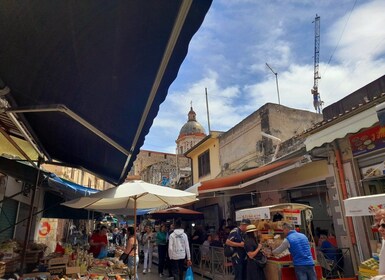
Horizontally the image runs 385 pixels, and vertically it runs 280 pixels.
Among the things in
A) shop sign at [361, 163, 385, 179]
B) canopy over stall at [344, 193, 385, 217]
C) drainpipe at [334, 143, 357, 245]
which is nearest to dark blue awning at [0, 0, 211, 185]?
canopy over stall at [344, 193, 385, 217]

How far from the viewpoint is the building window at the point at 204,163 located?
20280 mm

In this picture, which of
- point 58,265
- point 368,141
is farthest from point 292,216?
point 58,265

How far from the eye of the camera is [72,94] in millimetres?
3055

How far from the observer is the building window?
66.5 feet

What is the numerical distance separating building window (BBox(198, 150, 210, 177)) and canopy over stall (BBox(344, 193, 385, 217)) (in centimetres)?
1523

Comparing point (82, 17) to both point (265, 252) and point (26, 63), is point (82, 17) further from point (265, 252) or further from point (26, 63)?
point (265, 252)

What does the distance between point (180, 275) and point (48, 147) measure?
222 inches

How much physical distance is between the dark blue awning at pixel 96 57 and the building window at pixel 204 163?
16.4m

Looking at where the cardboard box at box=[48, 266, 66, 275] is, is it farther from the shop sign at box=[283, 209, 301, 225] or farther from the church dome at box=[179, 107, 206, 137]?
the church dome at box=[179, 107, 206, 137]

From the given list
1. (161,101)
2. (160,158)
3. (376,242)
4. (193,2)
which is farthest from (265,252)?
(160,158)

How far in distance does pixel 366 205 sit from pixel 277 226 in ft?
9.72

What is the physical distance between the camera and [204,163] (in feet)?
68.2

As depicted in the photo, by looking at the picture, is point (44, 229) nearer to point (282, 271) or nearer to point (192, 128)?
point (282, 271)

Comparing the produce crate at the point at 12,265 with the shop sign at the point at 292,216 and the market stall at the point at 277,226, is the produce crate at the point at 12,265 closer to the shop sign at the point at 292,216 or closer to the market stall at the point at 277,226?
the market stall at the point at 277,226
